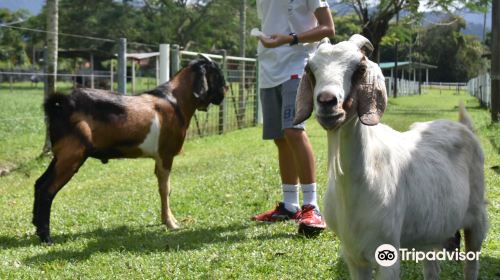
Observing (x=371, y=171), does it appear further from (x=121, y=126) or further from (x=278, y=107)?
(x=121, y=126)

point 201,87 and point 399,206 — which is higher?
point 201,87

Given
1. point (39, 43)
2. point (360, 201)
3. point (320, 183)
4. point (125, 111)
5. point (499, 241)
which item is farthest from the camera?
point (39, 43)

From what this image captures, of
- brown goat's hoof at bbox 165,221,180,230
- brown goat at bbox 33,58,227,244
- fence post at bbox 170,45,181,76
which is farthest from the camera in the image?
fence post at bbox 170,45,181,76

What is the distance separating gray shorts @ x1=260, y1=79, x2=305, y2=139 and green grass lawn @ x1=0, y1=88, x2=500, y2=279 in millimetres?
847

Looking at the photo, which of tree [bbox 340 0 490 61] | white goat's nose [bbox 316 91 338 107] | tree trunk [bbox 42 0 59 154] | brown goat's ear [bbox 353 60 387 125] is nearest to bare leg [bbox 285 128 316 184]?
brown goat's ear [bbox 353 60 387 125]

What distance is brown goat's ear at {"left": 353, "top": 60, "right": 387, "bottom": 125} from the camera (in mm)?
2847

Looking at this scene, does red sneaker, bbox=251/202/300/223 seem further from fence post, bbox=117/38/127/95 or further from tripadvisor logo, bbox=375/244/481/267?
fence post, bbox=117/38/127/95

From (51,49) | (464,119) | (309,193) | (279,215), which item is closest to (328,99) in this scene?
(464,119)

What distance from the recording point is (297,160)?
17.5 feet

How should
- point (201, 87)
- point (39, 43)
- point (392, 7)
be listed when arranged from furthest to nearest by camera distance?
1. point (39, 43)
2. point (392, 7)
3. point (201, 87)

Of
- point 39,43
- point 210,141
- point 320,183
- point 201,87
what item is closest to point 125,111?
point 201,87

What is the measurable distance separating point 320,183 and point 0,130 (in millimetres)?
10310

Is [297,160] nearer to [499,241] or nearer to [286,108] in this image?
[286,108]

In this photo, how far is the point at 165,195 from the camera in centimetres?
618
